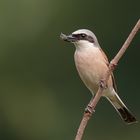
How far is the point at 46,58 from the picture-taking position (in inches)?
681

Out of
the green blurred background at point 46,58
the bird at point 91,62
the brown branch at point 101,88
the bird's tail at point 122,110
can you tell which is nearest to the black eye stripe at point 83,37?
the bird at point 91,62

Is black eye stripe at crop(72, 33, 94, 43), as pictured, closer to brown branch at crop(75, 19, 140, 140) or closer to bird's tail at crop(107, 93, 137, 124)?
bird's tail at crop(107, 93, 137, 124)

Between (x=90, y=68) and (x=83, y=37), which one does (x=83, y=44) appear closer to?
(x=83, y=37)

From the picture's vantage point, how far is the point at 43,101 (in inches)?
676

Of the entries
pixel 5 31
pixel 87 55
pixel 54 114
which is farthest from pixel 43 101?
pixel 87 55

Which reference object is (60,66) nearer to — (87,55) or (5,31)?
(5,31)

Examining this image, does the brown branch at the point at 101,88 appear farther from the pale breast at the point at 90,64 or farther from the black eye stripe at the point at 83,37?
the pale breast at the point at 90,64

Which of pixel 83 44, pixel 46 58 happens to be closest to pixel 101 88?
pixel 83 44

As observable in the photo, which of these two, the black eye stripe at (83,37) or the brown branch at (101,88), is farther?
the black eye stripe at (83,37)

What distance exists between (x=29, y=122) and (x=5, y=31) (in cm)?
165

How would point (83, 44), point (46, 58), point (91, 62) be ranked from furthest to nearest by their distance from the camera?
point (46, 58), point (91, 62), point (83, 44)

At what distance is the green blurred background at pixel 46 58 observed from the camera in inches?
627

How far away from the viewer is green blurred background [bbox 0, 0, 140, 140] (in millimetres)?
15922

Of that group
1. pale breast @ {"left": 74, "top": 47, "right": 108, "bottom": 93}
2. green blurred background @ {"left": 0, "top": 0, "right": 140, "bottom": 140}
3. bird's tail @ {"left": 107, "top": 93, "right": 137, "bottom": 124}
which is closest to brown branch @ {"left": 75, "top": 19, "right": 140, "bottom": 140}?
pale breast @ {"left": 74, "top": 47, "right": 108, "bottom": 93}
